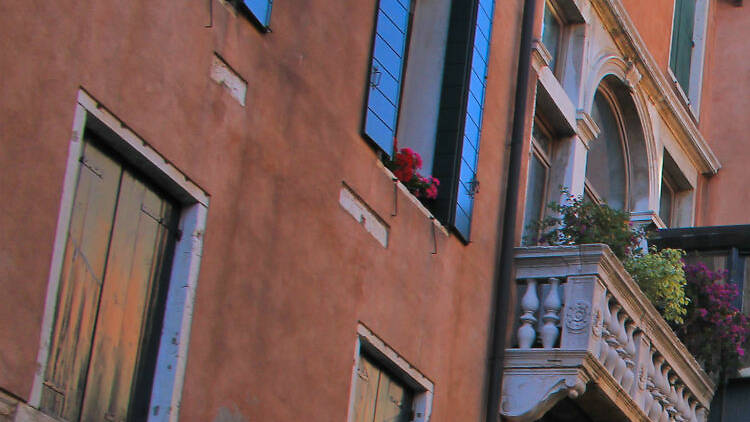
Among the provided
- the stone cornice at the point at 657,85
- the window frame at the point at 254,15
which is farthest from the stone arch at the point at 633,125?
the window frame at the point at 254,15

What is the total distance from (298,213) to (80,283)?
1905mm

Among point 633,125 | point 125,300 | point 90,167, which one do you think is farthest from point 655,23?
point 90,167

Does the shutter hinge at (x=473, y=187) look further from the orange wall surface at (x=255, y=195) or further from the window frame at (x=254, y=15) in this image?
the window frame at (x=254, y=15)

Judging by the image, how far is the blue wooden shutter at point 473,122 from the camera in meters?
11.3

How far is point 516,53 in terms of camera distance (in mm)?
12547

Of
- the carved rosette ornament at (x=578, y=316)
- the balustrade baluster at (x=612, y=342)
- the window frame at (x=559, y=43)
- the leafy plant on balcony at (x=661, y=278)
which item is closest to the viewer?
the carved rosette ornament at (x=578, y=316)

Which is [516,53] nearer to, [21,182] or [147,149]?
[147,149]

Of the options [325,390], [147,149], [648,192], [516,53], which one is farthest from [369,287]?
[648,192]

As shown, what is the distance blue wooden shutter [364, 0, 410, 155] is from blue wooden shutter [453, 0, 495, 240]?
0.97 m

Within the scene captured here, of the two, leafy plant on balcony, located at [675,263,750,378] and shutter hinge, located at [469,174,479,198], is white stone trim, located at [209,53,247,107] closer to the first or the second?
shutter hinge, located at [469,174,479,198]

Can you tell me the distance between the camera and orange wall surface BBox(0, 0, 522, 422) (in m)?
6.93

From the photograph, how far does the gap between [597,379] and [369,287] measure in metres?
2.45

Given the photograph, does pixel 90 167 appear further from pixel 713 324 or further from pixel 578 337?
pixel 713 324

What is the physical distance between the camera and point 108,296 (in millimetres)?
7648
